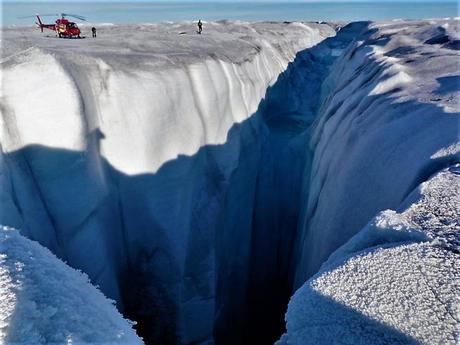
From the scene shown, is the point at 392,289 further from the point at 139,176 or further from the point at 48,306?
the point at 139,176

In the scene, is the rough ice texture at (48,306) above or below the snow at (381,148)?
above

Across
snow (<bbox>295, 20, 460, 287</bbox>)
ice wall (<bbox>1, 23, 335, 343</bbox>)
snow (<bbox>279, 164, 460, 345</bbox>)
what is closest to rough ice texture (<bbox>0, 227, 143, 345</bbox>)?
snow (<bbox>279, 164, 460, 345</bbox>)

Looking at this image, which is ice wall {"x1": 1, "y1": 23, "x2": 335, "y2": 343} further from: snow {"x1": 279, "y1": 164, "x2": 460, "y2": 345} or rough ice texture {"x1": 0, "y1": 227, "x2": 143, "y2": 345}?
snow {"x1": 279, "y1": 164, "x2": 460, "y2": 345}

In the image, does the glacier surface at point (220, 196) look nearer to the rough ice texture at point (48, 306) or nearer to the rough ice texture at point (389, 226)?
the rough ice texture at point (389, 226)

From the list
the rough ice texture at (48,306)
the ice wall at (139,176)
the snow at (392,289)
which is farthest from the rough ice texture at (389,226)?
the ice wall at (139,176)

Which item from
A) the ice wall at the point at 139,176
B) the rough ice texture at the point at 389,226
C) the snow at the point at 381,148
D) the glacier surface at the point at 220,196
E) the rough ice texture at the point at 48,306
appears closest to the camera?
the rough ice texture at the point at 48,306
